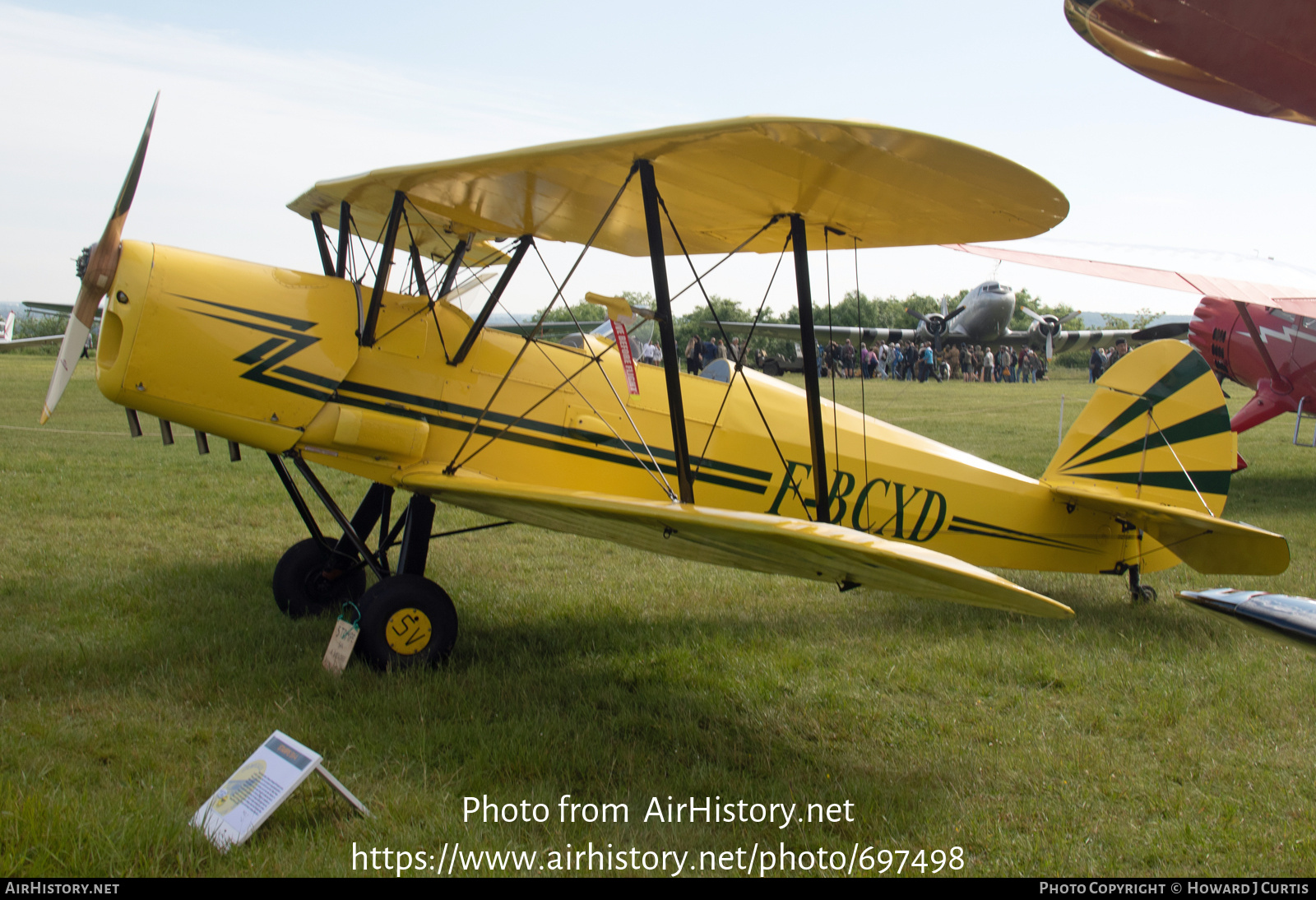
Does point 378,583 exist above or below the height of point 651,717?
above

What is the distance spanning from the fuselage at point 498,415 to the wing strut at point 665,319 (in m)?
0.16

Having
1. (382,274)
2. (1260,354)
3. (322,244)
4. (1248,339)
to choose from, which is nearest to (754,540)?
(382,274)

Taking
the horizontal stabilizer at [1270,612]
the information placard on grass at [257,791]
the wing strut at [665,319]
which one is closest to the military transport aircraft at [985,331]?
the wing strut at [665,319]

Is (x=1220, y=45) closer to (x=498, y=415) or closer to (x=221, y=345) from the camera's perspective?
(x=498, y=415)

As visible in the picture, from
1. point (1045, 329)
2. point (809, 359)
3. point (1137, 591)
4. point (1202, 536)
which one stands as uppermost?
point (1045, 329)

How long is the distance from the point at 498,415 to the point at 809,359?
167 centimetres

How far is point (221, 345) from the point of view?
4.21m

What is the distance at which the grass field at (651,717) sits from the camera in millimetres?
2920

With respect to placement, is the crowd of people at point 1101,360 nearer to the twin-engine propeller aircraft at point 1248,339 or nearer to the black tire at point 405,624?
the twin-engine propeller aircraft at point 1248,339

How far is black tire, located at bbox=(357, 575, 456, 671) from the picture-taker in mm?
4133
